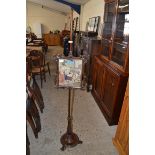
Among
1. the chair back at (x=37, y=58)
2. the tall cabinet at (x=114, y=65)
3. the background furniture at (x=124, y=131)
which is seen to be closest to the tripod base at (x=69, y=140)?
the background furniture at (x=124, y=131)

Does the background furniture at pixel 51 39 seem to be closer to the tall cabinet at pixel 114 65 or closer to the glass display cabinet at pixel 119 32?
the tall cabinet at pixel 114 65

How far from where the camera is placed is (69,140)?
203cm

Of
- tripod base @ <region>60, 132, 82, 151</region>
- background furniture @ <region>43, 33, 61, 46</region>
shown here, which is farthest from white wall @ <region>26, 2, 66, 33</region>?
tripod base @ <region>60, 132, 82, 151</region>

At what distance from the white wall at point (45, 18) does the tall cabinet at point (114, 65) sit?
27.4 feet

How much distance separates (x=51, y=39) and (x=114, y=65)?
28.3 ft

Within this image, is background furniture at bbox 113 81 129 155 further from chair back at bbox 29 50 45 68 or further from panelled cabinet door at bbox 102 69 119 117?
chair back at bbox 29 50 45 68

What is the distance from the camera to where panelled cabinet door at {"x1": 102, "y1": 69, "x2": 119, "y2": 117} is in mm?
2268

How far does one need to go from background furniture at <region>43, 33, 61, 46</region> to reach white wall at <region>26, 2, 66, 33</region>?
0.62 meters

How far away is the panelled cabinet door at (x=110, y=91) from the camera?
7.44ft

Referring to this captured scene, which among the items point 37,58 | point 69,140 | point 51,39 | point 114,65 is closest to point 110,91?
point 114,65

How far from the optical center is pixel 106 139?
2.18 m

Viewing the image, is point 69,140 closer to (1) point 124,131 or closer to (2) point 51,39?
(1) point 124,131
